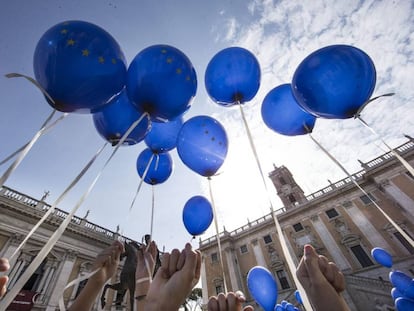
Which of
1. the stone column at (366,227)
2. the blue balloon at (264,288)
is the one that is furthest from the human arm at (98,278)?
the stone column at (366,227)

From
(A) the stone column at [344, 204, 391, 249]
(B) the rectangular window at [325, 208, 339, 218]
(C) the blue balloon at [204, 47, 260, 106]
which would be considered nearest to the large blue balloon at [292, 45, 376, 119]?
(C) the blue balloon at [204, 47, 260, 106]

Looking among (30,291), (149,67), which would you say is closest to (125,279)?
(149,67)

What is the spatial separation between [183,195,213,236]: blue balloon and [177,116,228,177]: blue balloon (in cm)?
85

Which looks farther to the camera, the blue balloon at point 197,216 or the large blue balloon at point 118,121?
the blue balloon at point 197,216

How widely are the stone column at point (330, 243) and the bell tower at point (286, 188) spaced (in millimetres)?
2531

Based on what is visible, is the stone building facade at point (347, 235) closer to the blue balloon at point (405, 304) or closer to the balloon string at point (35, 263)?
the blue balloon at point (405, 304)

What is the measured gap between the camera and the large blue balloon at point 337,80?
1.79 meters

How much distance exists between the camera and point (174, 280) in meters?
1.12

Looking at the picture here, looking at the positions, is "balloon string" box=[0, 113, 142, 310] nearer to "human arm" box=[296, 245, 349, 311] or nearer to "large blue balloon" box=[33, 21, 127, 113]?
"large blue balloon" box=[33, 21, 127, 113]

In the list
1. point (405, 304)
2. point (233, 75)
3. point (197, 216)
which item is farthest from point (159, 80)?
point (405, 304)

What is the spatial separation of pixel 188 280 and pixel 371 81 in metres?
2.43

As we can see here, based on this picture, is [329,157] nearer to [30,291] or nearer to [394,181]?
[30,291]

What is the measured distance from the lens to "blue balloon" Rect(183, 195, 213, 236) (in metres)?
3.19

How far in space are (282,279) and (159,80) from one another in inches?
705
